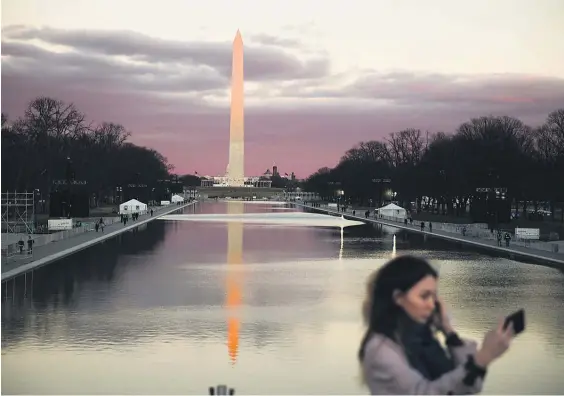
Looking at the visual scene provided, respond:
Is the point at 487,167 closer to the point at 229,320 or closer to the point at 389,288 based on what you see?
the point at 229,320

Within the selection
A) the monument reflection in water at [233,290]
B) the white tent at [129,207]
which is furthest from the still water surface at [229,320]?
the white tent at [129,207]

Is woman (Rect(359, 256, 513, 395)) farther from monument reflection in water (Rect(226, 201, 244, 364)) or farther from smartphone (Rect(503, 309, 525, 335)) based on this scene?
monument reflection in water (Rect(226, 201, 244, 364))

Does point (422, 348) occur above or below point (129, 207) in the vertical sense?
above

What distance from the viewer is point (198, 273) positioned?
3925cm

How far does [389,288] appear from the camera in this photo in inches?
202

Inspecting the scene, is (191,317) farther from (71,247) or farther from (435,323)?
(71,247)

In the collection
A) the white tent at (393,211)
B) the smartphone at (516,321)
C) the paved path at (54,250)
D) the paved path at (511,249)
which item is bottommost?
the paved path at (54,250)

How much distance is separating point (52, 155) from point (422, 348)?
9496 centimetres

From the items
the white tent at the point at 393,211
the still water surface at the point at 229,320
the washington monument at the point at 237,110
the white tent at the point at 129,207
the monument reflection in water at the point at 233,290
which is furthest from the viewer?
the washington monument at the point at 237,110

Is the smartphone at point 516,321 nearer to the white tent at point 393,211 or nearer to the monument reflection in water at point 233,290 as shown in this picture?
the monument reflection in water at point 233,290

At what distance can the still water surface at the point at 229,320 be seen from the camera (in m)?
17.2

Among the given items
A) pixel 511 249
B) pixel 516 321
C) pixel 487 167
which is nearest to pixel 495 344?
pixel 516 321

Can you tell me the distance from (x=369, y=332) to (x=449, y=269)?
37265 millimetres

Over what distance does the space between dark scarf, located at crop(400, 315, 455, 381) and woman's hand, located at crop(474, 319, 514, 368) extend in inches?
10.9
